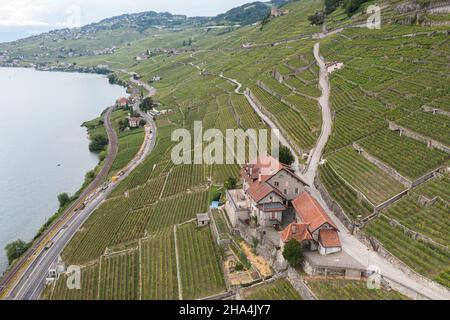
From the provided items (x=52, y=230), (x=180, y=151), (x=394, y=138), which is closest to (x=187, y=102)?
(x=180, y=151)

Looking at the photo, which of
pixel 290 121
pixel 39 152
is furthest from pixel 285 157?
pixel 39 152

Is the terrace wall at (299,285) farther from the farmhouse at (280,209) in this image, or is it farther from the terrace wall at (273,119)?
the terrace wall at (273,119)

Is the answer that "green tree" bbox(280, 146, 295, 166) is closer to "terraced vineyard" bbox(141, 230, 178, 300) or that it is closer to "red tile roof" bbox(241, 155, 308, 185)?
"red tile roof" bbox(241, 155, 308, 185)

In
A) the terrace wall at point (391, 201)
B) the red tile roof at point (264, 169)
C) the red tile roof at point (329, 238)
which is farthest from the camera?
the red tile roof at point (264, 169)

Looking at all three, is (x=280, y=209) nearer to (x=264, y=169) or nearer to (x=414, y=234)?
(x=264, y=169)

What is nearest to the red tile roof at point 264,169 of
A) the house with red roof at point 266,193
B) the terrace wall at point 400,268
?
the house with red roof at point 266,193

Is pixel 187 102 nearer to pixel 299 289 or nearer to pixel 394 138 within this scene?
pixel 394 138
